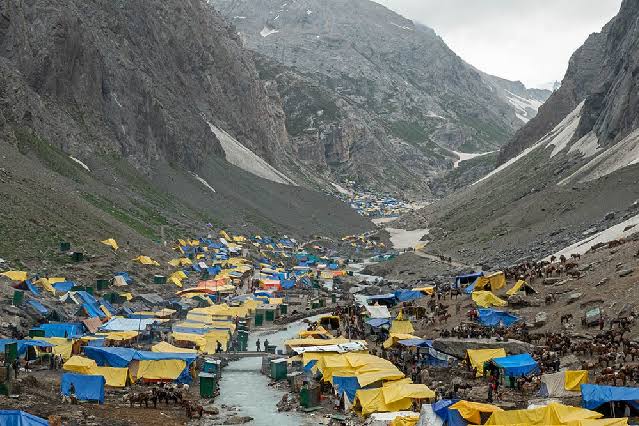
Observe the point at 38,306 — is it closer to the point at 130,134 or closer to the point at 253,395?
the point at 253,395

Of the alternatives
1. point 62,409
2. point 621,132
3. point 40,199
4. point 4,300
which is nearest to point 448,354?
point 62,409

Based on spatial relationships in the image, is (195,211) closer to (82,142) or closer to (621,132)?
(82,142)

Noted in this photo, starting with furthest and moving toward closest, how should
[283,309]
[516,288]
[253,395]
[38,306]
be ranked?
[283,309] → [516,288] → [38,306] → [253,395]

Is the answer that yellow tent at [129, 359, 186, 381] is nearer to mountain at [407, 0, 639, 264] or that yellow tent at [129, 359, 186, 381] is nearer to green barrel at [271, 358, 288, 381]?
green barrel at [271, 358, 288, 381]

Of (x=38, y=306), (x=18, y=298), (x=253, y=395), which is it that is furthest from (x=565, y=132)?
(x=253, y=395)

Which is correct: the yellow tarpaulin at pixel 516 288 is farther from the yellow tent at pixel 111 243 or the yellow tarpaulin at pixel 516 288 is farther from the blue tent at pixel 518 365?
the yellow tent at pixel 111 243

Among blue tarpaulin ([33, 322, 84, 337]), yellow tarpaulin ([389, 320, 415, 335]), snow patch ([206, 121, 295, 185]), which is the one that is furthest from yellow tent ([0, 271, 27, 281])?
snow patch ([206, 121, 295, 185])
